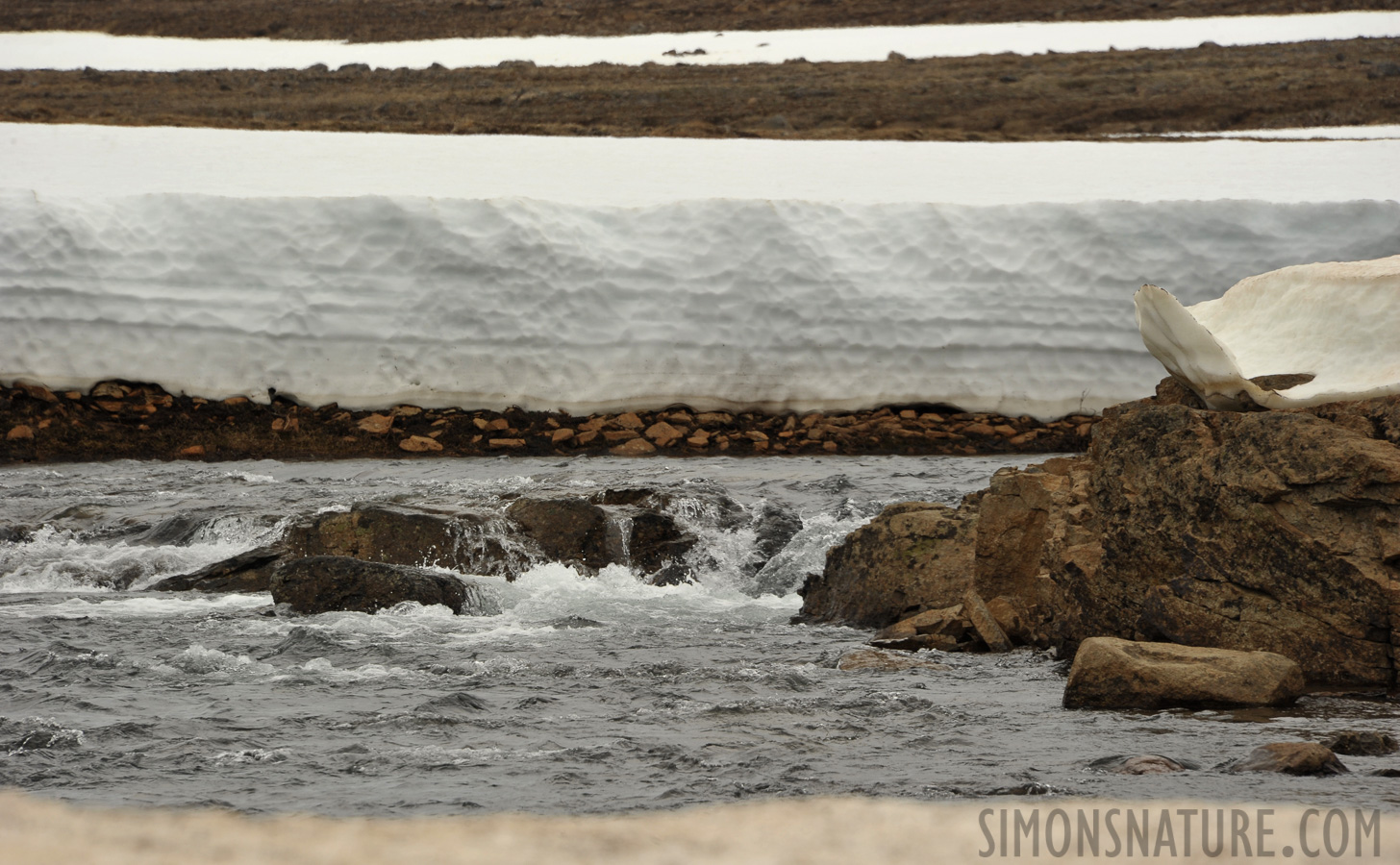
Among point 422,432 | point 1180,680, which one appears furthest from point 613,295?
point 1180,680

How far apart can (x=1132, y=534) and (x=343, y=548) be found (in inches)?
165

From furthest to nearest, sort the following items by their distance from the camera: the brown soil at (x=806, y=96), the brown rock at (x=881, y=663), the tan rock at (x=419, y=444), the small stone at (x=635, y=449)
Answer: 1. the brown soil at (x=806, y=96)
2. the tan rock at (x=419, y=444)
3. the small stone at (x=635, y=449)
4. the brown rock at (x=881, y=663)

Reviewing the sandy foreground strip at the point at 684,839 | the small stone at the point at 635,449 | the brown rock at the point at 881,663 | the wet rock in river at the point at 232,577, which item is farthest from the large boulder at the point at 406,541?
the sandy foreground strip at the point at 684,839

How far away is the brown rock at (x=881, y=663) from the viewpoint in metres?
5.11

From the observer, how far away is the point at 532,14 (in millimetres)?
29547

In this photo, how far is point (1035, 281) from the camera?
12.3 metres

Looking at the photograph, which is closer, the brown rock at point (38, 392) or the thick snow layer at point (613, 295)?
the brown rock at point (38, 392)

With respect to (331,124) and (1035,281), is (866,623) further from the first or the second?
(331,124)

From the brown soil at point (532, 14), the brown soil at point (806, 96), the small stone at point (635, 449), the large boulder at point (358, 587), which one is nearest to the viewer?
the large boulder at point (358, 587)

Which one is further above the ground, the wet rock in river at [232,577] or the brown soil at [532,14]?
the brown soil at [532,14]

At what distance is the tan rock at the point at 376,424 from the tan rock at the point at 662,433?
7.06 ft

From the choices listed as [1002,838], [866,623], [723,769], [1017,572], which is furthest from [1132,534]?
[1002,838]

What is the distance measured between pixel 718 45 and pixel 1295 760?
25.3 m

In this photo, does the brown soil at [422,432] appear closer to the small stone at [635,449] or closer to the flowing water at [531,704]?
the small stone at [635,449]
